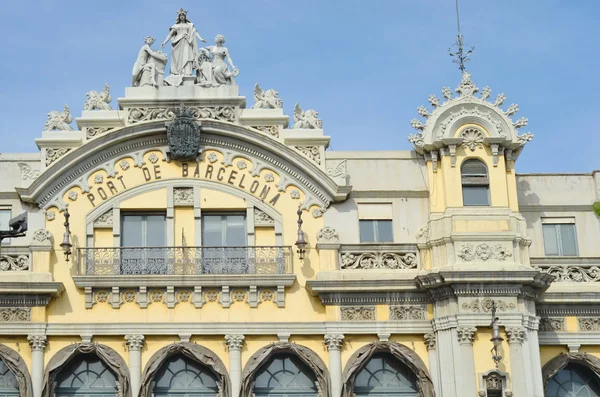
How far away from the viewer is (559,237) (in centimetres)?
→ 3362

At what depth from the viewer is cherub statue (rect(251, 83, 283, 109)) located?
109 ft

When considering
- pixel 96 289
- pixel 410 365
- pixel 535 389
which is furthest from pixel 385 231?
pixel 96 289

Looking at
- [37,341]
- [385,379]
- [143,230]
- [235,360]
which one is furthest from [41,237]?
[385,379]

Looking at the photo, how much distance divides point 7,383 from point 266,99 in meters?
10.3

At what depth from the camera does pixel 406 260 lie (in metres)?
A: 32.0

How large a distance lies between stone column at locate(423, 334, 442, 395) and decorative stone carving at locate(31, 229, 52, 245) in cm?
1023

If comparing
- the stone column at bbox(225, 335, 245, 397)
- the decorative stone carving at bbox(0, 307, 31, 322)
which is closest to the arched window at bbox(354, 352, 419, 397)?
the stone column at bbox(225, 335, 245, 397)

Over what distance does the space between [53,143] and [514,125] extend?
1262 cm

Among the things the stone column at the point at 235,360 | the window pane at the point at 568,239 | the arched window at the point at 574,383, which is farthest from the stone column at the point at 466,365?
the stone column at the point at 235,360

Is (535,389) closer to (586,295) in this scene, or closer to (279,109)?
(586,295)

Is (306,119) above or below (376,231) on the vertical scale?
above

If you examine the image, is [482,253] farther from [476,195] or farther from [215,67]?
[215,67]

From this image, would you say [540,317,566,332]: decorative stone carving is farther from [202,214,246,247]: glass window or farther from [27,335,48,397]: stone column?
[27,335,48,397]: stone column

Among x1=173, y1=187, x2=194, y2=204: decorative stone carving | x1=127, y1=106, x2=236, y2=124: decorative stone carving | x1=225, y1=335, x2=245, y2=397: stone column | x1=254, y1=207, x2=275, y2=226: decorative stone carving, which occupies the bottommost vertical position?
x1=225, y1=335, x2=245, y2=397: stone column
